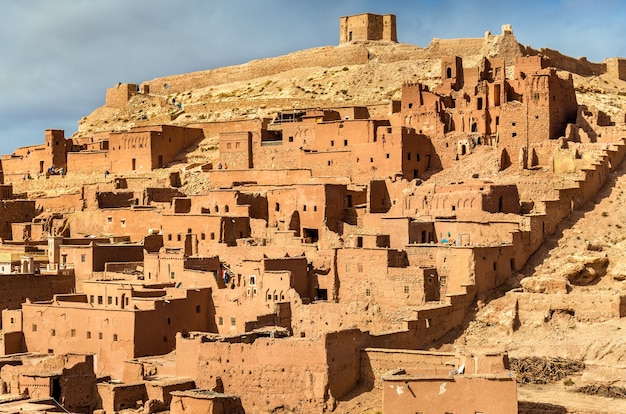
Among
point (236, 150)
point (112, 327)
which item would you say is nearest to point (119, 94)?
point (236, 150)

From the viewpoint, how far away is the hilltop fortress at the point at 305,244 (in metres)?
29.8

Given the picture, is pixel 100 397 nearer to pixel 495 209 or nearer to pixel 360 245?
pixel 360 245

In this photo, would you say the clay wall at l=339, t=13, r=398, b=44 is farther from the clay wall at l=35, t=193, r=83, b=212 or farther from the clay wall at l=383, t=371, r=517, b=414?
the clay wall at l=383, t=371, r=517, b=414

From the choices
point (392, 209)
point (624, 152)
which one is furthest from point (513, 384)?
point (624, 152)

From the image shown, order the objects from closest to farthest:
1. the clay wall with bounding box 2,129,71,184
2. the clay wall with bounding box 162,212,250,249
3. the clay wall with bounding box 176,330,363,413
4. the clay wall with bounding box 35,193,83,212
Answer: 1. the clay wall with bounding box 176,330,363,413
2. the clay wall with bounding box 162,212,250,249
3. the clay wall with bounding box 35,193,83,212
4. the clay wall with bounding box 2,129,71,184

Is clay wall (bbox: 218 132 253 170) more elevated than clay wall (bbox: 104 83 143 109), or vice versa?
clay wall (bbox: 104 83 143 109)

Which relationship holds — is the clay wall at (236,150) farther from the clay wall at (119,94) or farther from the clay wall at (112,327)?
the clay wall at (119,94)

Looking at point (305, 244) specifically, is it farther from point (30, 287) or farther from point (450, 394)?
point (450, 394)

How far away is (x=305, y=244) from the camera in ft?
125

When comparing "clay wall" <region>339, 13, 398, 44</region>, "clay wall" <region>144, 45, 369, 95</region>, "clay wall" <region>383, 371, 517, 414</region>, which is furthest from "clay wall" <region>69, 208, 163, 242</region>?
"clay wall" <region>339, 13, 398, 44</region>

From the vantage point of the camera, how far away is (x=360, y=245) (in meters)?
36.6

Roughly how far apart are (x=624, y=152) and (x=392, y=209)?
27.5ft

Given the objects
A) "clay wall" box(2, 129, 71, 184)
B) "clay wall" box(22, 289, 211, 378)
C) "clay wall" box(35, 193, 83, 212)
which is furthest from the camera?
"clay wall" box(2, 129, 71, 184)

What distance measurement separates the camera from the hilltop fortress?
29.8m
